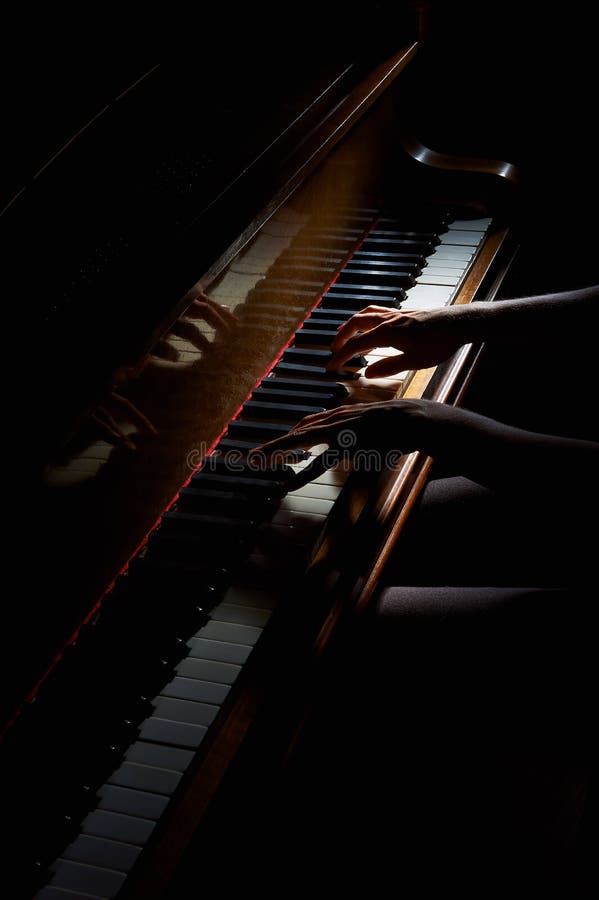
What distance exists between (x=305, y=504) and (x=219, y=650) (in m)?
0.43

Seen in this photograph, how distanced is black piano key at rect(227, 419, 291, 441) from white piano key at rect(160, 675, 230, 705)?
666 mm

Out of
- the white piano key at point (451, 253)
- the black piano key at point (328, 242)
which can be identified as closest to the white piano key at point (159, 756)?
the black piano key at point (328, 242)

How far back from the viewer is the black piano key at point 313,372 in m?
1.94

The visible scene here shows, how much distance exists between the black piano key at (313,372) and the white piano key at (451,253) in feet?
2.36

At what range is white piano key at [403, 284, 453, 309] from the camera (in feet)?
7.13

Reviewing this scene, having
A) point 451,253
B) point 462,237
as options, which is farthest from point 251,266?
point 462,237

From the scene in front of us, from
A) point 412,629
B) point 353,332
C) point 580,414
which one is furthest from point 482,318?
point 580,414

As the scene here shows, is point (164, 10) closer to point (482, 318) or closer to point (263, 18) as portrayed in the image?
point (263, 18)

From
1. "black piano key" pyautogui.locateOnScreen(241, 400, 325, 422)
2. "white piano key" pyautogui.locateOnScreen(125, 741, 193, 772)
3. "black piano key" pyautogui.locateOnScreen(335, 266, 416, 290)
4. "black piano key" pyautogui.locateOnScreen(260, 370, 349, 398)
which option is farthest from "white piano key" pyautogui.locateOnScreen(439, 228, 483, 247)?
"white piano key" pyautogui.locateOnScreen(125, 741, 193, 772)

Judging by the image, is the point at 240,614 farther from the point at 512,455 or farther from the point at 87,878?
the point at 512,455

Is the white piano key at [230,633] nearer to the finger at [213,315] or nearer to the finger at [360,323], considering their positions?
the finger at [213,315]

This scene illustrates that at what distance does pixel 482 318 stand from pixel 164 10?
7.51 ft

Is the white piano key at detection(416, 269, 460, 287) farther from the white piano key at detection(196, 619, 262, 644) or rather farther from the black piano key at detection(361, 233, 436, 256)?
the white piano key at detection(196, 619, 262, 644)

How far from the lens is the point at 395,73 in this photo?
2.26 metres
